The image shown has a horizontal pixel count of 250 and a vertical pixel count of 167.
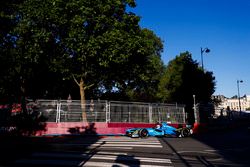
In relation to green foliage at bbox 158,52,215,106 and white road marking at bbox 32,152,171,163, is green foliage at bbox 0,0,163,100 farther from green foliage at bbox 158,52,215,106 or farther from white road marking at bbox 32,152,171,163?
green foliage at bbox 158,52,215,106

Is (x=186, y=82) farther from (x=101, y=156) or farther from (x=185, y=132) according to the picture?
(x=101, y=156)

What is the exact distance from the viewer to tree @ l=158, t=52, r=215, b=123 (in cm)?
3981

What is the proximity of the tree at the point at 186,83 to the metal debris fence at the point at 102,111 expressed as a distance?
50.6ft

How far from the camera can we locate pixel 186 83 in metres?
40.4

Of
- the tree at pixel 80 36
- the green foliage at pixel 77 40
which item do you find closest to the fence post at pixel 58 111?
the tree at pixel 80 36

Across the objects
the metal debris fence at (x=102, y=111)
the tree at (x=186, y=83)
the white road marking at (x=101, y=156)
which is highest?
the tree at (x=186, y=83)

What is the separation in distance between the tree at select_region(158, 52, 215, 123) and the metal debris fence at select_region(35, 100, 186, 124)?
1542cm

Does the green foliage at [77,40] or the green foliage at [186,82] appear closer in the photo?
the green foliage at [77,40]

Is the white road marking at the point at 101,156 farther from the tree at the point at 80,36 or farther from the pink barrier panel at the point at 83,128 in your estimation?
the tree at the point at 80,36

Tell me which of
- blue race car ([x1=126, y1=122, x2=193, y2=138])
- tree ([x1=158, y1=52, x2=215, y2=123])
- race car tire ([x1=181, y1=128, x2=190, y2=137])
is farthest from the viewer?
tree ([x1=158, y1=52, x2=215, y2=123])

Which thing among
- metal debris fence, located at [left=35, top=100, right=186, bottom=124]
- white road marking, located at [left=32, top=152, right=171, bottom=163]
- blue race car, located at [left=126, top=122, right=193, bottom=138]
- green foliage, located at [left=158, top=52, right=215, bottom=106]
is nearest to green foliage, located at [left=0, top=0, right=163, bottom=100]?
metal debris fence, located at [left=35, top=100, right=186, bottom=124]

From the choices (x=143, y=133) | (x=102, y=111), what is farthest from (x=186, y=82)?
(x=143, y=133)

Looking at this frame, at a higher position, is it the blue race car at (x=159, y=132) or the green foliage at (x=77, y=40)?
the green foliage at (x=77, y=40)

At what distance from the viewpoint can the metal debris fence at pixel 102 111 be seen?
21.6 m
